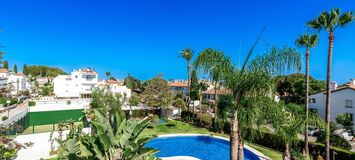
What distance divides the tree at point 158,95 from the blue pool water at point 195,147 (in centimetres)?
1242

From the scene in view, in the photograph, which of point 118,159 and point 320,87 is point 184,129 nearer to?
point 118,159

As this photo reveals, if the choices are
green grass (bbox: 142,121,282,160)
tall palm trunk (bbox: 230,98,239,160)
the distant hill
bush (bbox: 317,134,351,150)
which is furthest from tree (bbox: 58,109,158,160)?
the distant hill

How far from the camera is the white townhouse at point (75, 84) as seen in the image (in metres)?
69.3

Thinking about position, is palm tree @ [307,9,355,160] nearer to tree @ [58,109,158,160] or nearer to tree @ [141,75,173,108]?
tree @ [58,109,158,160]

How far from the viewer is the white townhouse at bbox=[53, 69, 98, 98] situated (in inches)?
2729

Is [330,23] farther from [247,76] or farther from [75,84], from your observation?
[75,84]

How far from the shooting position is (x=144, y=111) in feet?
135

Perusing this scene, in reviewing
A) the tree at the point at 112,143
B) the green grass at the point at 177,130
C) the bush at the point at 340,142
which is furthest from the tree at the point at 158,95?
the tree at the point at 112,143

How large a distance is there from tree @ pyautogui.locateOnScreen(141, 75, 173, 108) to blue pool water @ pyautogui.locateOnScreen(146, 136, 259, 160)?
12.4 metres

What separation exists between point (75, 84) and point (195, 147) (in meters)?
54.4

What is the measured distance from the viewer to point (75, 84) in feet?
228


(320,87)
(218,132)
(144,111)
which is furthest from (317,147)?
(320,87)

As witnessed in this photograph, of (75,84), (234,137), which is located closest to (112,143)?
(234,137)

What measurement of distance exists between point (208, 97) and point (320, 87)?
31214 mm
